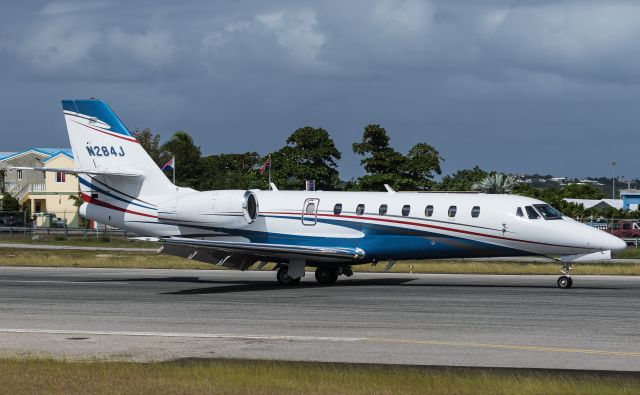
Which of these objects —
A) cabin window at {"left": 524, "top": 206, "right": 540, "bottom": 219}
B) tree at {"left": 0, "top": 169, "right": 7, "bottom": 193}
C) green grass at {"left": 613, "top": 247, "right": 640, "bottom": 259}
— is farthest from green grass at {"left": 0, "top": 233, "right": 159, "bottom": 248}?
tree at {"left": 0, "top": 169, "right": 7, "bottom": 193}

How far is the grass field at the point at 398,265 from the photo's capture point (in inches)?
1517

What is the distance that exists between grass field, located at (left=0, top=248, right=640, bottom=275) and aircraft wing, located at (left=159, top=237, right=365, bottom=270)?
8.38 m

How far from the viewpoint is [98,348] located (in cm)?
1706

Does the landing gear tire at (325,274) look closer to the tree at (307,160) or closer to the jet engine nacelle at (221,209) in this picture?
the jet engine nacelle at (221,209)

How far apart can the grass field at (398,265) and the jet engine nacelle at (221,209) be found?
8.14 m

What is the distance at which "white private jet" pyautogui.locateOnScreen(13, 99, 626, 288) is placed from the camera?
1164 inches

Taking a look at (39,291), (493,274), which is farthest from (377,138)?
(39,291)

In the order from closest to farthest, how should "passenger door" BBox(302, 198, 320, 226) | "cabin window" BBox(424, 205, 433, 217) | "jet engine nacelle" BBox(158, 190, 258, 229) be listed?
"cabin window" BBox(424, 205, 433, 217), "passenger door" BBox(302, 198, 320, 226), "jet engine nacelle" BBox(158, 190, 258, 229)

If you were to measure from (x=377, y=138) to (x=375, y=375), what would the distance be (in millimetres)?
61253

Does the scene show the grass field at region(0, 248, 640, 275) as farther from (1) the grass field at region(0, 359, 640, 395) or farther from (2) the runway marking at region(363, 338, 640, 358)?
(1) the grass field at region(0, 359, 640, 395)

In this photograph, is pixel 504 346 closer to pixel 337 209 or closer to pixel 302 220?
pixel 337 209

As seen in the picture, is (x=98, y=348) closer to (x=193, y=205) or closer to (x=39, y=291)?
(x=39, y=291)

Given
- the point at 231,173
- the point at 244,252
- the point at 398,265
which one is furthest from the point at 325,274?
the point at 231,173

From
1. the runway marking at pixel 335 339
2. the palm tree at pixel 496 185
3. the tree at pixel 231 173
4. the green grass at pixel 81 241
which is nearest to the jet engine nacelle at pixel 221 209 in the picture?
the runway marking at pixel 335 339
